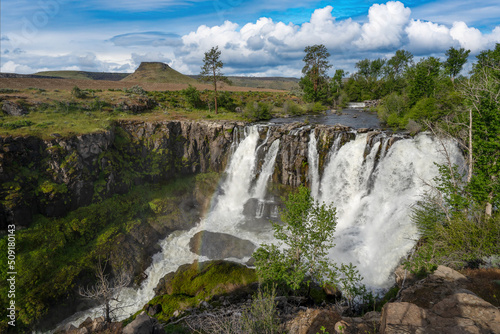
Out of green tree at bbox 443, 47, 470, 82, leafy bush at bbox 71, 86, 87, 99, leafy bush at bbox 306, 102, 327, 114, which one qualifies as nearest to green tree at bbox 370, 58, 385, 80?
green tree at bbox 443, 47, 470, 82

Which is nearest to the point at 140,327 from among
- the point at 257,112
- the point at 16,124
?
the point at 16,124

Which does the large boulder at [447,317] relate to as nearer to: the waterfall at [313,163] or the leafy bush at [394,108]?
the waterfall at [313,163]

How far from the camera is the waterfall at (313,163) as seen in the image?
90.4 feet

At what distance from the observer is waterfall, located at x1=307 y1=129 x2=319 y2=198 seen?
27552mm

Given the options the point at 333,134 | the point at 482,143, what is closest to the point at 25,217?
the point at 333,134

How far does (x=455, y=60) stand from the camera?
5706 centimetres

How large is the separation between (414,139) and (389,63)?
234 feet

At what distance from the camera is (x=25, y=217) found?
2244 cm

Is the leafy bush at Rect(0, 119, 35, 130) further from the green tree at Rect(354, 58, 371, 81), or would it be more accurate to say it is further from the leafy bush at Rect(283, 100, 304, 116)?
the green tree at Rect(354, 58, 371, 81)

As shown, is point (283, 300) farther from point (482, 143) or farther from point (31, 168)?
point (31, 168)

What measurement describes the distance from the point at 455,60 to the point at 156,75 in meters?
126

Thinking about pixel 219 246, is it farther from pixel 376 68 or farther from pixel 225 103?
pixel 376 68

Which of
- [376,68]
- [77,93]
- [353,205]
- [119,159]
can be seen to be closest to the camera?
[353,205]

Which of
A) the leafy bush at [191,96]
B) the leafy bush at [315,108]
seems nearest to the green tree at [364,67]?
the leafy bush at [315,108]
